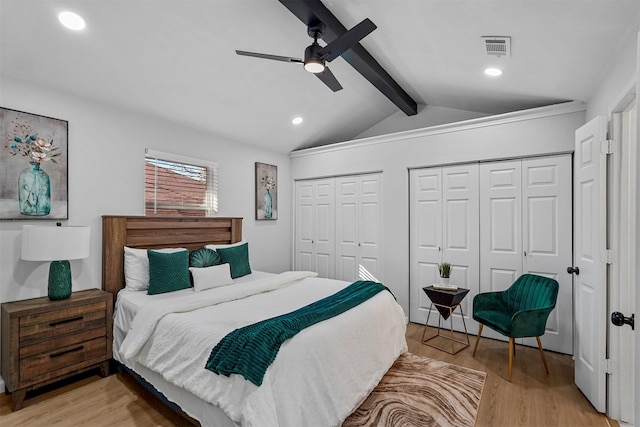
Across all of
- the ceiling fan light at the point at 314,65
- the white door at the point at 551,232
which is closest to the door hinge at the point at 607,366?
the white door at the point at 551,232

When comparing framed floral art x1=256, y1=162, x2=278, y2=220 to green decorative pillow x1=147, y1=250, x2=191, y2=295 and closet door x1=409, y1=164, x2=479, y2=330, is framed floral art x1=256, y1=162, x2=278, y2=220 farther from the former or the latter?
closet door x1=409, y1=164, x2=479, y2=330

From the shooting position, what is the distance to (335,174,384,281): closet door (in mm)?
4520

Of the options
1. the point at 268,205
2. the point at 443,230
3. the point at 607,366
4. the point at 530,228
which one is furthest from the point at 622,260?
the point at 268,205

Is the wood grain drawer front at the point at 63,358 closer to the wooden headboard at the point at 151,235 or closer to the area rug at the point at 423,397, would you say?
the wooden headboard at the point at 151,235

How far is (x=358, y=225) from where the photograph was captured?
4.69 m

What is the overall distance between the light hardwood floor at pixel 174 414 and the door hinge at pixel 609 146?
1.84 meters

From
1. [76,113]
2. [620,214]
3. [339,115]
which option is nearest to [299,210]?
[339,115]

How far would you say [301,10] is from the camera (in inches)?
90.5

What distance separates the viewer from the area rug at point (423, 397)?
2203mm

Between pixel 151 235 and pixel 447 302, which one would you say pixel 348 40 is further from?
pixel 151 235

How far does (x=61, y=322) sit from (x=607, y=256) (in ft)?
13.3

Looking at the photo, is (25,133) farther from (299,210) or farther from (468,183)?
(468,183)

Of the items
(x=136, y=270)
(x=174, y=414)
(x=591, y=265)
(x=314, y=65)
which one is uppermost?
(x=314, y=65)

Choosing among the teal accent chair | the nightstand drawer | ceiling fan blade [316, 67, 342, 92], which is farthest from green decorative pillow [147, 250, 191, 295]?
the teal accent chair
